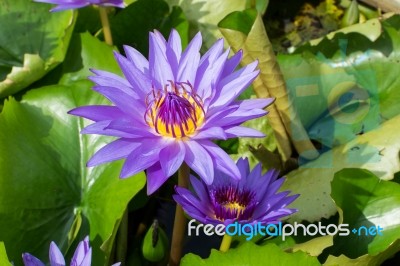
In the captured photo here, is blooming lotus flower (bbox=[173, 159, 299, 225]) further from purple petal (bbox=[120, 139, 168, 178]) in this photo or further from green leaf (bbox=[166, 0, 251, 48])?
green leaf (bbox=[166, 0, 251, 48])

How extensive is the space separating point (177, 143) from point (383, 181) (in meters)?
0.55

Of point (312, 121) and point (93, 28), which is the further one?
point (93, 28)

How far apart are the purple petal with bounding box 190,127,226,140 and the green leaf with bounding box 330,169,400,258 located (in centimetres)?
42

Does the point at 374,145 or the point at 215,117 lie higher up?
the point at 215,117

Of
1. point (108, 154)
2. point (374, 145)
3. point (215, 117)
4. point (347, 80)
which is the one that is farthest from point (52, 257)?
point (347, 80)

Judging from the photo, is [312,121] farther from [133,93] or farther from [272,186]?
[133,93]

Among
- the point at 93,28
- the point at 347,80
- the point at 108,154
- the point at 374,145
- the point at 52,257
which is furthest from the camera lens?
the point at 93,28

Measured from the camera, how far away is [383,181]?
1.46 meters

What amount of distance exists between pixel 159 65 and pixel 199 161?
25cm

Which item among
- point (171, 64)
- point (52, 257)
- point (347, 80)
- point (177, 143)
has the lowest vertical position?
point (347, 80)

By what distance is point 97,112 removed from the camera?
3.80 feet

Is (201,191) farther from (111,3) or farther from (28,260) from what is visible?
(111,3)

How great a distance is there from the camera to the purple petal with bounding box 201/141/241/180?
113cm

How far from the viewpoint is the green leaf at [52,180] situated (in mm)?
1530
